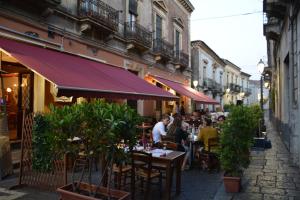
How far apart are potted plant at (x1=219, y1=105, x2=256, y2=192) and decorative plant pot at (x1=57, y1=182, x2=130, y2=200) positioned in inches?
110

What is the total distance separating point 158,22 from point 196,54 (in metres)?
12.8

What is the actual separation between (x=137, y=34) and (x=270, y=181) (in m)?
10.0

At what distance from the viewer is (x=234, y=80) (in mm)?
54750

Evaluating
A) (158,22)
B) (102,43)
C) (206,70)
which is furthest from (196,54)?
(102,43)

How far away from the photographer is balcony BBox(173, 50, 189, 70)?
21.4 meters

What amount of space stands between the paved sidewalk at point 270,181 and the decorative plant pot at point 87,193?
2.43m

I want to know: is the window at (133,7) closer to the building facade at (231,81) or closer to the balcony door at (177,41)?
the balcony door at (177,41)

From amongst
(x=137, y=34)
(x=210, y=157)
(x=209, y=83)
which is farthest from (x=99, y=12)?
(x=209, y=83)

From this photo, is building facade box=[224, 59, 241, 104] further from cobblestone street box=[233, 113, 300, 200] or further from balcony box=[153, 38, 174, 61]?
cobblestone street box=[233, 113, 300, 200]

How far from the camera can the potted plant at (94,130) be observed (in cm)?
357

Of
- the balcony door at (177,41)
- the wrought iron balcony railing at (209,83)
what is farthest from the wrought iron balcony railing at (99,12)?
the wrought iron balcony railing at (209,83)

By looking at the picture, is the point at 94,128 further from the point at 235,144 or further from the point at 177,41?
the point at 177,41

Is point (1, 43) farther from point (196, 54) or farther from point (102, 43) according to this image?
point (196, 54)

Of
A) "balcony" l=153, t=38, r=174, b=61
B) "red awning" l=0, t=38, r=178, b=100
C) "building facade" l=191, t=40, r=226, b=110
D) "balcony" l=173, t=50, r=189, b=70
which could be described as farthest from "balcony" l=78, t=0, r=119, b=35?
"building facade" l=191, t=40, r=226, b=110
